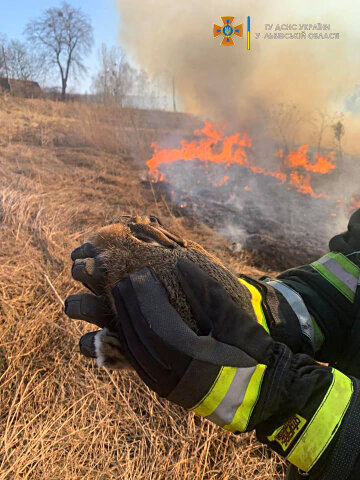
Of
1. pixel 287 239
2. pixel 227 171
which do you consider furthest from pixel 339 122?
pixel 287 239

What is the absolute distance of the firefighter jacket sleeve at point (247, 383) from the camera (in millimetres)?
823

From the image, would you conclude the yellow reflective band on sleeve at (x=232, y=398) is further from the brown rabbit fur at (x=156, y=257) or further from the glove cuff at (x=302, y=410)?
the brown rabbit fur at (x=156, y=257)

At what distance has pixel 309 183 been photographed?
33.9ft

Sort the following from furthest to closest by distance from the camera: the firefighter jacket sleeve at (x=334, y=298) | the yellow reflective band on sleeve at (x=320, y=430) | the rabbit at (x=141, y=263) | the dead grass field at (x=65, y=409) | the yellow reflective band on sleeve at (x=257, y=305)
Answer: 1. the dead grass field at (x=65, y=409)
2. the firefighter jacket sleeve at (x=334, y=298)
3. the yellow reflective band on sleeve at (x=257, y=305)
4. the rabbit at (x=141, y=263)
5. the yellow reflective band on sleeve at (x=320, y=430)

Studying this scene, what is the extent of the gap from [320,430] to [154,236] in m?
0.80

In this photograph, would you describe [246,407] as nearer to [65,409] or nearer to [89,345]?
[89,345]

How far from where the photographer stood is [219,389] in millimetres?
846

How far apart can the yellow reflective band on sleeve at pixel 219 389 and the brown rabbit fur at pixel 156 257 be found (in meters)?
0.17

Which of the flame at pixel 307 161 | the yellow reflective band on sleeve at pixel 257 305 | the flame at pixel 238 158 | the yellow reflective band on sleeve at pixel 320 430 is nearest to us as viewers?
the yellow reflective band on sleeve at pixel 320 430

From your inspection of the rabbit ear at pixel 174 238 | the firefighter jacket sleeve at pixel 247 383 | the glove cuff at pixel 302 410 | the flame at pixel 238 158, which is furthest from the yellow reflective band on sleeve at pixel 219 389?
the flame at pixel 238 158

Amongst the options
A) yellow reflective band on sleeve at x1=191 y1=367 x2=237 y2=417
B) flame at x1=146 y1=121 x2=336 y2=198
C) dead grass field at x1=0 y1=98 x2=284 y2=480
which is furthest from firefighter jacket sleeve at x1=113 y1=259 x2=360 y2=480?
flame at x1=146 y1=121 x2=336 y2=198

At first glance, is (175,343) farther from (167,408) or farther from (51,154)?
(51,154)

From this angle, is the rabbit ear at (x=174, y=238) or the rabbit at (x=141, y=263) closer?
the rabbit at (x=141, y=263)

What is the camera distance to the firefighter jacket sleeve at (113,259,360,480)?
2.70ft
